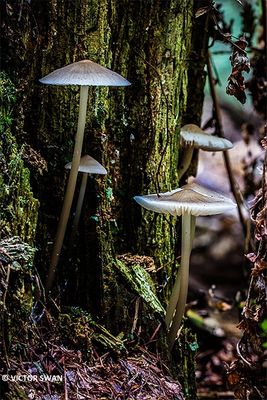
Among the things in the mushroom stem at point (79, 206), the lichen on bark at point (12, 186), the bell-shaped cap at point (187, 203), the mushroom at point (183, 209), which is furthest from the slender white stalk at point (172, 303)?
the lichen on bark at point (12, 186)

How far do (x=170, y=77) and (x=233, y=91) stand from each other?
404 millimetres

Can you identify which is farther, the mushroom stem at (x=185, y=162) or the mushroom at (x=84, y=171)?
the mushroom stem at (x=185, y=162)

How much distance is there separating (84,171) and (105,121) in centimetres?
32

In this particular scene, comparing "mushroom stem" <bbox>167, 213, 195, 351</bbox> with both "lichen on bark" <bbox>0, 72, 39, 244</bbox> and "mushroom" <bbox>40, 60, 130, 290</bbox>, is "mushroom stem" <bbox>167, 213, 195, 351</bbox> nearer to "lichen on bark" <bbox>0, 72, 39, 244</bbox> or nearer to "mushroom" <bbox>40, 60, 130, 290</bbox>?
"mushroom" <bbox>40, 60, 130, 290</bbox>

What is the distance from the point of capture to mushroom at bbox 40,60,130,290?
2.10 m

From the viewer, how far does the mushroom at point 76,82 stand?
6.89 ft

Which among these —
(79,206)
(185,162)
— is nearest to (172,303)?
(79,206)

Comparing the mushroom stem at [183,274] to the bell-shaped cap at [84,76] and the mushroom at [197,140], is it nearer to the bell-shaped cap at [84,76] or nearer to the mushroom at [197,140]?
the mushroom at [197,140]

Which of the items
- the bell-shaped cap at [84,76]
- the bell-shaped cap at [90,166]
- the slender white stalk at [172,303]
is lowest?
the slender white stalk at [172,303]

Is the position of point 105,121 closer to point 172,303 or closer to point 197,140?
point 197,140

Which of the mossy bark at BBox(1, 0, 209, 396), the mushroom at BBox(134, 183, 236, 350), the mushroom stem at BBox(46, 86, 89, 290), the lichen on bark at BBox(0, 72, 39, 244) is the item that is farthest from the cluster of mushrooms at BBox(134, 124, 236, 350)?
the lichen on bark at BBox(0, 72, 39, 244)

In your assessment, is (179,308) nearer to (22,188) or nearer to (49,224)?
(49,224)

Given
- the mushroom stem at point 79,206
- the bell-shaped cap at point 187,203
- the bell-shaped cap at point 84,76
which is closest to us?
the bell-shaped cap at point 84,76

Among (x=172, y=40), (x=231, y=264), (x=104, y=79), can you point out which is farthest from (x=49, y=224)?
(x=231, y=264)
